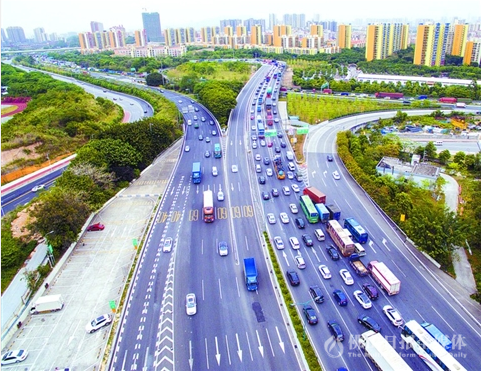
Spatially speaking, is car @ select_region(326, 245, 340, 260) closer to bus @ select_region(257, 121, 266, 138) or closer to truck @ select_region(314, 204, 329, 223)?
truck @ select_region(314, 204, 329, 223)

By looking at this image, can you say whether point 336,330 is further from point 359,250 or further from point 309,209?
point 309,209

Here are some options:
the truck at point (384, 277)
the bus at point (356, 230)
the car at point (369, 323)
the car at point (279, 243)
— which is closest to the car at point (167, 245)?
the car at point (279, 243)

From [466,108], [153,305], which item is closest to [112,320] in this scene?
[153,305]

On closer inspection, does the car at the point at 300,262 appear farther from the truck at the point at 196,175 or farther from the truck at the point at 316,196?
the truck at the point at 196,175

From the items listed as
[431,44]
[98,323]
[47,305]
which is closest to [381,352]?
[98,323]

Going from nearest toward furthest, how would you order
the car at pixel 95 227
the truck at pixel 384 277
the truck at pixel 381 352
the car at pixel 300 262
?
1. the truck at pixel 381 352
2. the truck at pixel 384 277
3. the car at pixel 300 262
4. the car at pixel 95 227
